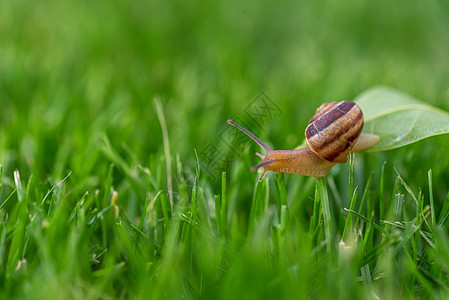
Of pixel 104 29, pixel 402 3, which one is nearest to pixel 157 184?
pixel 104 29

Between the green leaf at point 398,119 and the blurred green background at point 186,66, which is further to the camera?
the blurred green background at point 186,66

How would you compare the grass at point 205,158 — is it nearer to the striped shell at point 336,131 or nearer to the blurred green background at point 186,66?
the blurred green background at point 186,66

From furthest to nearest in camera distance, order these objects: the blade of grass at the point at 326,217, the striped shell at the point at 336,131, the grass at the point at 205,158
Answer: the striped shell at the point at 336,131, the blade of grass at the point at 326,217, the grass at the point at 205,158

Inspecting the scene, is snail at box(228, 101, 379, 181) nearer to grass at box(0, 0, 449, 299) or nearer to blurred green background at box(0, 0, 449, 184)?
grass at box(0, 0, 449, 299)

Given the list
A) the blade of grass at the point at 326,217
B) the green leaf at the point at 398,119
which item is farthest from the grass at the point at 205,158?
the green leaf at the point at 398,119

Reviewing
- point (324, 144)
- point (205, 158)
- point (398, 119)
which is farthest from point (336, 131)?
point (205, 158)

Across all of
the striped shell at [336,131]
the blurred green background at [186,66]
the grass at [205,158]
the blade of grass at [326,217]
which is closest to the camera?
the grass at [205,158]

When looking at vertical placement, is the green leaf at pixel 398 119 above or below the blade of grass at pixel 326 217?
above

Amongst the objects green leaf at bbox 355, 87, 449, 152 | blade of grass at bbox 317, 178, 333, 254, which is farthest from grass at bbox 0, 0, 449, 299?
green leaf at bbox 355, 87, 449, 152
